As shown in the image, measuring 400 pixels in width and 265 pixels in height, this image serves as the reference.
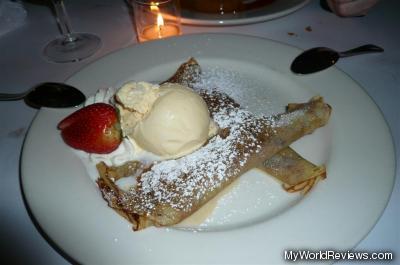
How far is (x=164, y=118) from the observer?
123cm

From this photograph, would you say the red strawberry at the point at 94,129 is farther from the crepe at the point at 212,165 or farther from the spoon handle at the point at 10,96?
the spoon handle at the point at 10,96

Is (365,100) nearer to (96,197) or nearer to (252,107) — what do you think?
(252,107)

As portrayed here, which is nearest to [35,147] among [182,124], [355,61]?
[182,124]

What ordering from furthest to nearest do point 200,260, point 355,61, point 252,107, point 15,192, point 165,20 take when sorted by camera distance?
point 165,20 < point 355,61 < point 252,107 < point 15,192 < point 200,260

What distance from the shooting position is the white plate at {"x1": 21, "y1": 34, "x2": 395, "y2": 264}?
0.95 m

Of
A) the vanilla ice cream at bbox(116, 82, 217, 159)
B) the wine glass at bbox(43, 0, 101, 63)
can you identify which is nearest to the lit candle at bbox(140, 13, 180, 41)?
the wine glass at bbox(43, 0, 101, 63)

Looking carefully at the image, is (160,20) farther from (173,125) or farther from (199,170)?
(199,170)

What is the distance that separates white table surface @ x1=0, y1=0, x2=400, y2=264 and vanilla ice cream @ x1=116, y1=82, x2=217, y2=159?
461 mm

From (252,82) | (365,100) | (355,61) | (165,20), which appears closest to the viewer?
(365,100)

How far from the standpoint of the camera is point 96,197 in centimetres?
112

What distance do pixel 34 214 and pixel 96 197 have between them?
0.18 metres

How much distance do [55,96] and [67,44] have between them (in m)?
0.66

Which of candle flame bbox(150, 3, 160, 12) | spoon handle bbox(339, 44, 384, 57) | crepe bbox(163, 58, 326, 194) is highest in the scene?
candle flame bbox(150, 3, 160, 12)

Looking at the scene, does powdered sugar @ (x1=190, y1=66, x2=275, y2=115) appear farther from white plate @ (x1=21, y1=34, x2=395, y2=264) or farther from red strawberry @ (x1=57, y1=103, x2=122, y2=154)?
red strawberry @ (x1=57, y1=103, x2=122, y2=154)
